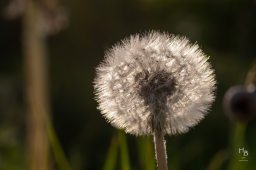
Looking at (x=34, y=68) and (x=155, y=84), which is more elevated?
(x=34, y=68)

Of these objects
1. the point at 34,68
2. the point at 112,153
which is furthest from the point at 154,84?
the point at 34,68

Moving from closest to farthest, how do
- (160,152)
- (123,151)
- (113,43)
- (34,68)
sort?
(160,152)
(123,151)
(34,68)
(113,43)

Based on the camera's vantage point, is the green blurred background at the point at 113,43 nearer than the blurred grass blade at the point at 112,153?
No

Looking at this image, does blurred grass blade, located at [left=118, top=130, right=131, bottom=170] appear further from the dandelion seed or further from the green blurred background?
the green blurred background

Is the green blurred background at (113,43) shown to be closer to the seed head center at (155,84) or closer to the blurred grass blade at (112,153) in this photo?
the blurred grass blade at (112,153)

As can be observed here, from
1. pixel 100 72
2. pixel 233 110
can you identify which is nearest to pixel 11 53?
pixel 233 110

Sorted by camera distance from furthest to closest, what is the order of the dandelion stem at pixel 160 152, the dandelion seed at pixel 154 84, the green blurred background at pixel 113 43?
the green blurred background at pixel 113 43, the dandelion seed at pixel 154 84, the dandelion stem at pixel 160 152

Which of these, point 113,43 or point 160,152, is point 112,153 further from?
point 113,43

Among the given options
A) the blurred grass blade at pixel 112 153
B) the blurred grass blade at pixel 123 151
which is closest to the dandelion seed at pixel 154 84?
the blurred grass blade at pixel 123 151
